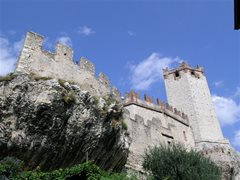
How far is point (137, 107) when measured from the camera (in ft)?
90.9

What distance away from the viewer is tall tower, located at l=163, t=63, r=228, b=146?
32.2 meters

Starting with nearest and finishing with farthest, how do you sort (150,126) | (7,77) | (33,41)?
(7,77) < (33,41) < (150,126)

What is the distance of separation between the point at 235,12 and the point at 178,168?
1144cm

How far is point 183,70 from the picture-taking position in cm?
3628

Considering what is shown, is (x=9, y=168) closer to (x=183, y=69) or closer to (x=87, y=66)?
(x=87, y=66)

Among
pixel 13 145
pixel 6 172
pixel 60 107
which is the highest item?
pixel 60 107

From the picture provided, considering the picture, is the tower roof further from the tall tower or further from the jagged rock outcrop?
the jagged rock outcrop

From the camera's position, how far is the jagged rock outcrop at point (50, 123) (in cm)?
1227

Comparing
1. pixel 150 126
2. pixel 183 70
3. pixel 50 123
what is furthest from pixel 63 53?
pixel 183 70

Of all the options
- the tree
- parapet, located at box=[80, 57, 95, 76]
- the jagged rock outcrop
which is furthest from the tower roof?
the jagged rock outcrop

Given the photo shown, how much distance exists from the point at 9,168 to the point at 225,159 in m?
20.9

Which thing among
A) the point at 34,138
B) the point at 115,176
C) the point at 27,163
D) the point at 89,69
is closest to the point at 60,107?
the point at 34,138

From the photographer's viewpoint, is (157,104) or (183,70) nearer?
(157,104)

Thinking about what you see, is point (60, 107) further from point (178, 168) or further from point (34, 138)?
point (178, 168)
